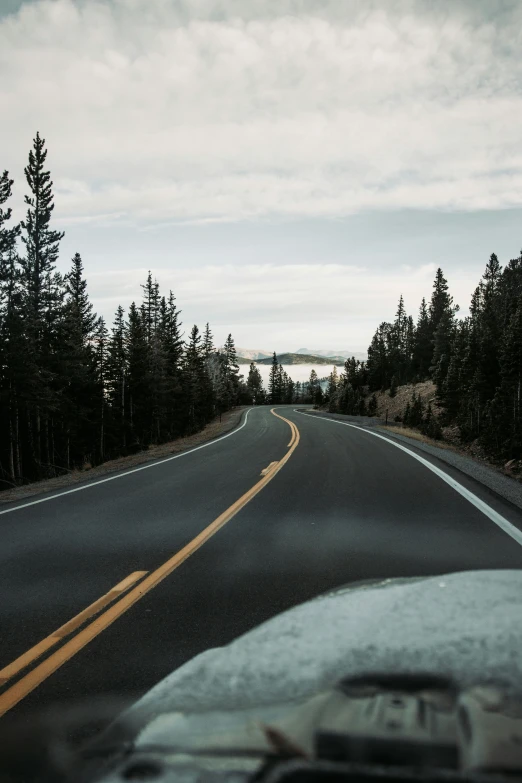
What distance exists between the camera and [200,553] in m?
5.62

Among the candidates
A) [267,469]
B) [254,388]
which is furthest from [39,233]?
[254,388]

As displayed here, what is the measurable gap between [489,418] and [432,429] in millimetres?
5367

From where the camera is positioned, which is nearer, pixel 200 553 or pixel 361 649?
pixel 361 649

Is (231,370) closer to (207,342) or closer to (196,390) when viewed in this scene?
(207,342)

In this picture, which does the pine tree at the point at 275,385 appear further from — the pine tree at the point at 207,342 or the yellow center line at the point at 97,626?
the yellow center line at the point at 97,626

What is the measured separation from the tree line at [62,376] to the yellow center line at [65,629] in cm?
1515

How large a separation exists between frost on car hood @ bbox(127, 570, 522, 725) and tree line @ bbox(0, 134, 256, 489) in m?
18.2

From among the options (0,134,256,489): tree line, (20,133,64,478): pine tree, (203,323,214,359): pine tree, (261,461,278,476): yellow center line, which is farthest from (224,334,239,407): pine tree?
(261,461,278,476): yellow center line

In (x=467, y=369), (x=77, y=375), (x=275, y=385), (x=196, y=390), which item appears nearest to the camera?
(x=77, y=375)

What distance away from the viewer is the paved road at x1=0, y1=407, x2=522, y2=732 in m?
3.45

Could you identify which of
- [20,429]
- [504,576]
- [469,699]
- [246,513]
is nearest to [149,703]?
[469,699]

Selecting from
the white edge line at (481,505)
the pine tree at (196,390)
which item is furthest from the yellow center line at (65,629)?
the pine tree at (196,390)

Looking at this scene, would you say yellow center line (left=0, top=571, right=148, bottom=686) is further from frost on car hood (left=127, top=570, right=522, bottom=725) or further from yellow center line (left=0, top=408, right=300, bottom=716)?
frost on car hood (left=127, top=570, right=522, bottom=725)

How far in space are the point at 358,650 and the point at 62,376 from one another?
32510 millimetres
